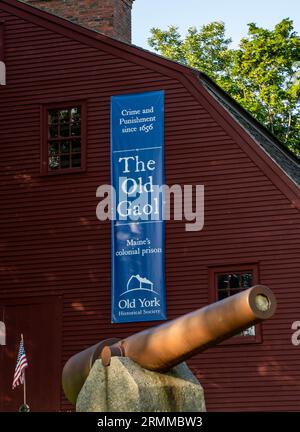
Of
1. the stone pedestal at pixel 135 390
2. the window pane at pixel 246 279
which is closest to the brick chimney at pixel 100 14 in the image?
the window pane at pixel 246 279

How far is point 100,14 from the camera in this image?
30.6m

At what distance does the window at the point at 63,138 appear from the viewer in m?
25.6

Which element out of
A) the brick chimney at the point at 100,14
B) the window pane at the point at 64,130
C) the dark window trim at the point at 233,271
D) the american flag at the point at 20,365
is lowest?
the american flag at the point at 20,365

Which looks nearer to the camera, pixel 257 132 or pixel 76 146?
pixel 76 146

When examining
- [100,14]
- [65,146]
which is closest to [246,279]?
[65,146]

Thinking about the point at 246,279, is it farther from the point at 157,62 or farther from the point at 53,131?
the point at 53,131

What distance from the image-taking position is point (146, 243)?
24203 mm

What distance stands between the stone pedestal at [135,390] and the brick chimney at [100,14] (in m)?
18.4

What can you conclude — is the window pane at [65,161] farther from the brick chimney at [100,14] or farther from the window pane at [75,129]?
the brick chimney at [100,14]

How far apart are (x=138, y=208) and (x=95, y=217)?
106cm

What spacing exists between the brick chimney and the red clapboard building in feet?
14.5
